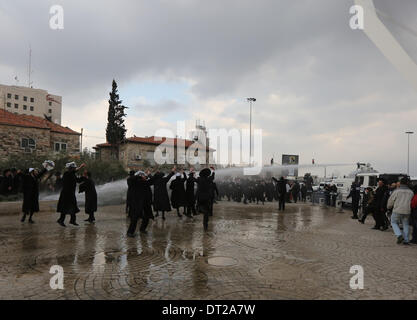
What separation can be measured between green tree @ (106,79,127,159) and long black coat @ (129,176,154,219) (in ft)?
131

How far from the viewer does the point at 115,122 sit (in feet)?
152

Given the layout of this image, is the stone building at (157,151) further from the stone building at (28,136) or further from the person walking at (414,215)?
the person walking at (414,215)

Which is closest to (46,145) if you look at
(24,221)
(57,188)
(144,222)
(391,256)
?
(57,188)

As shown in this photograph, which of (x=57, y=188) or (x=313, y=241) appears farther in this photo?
(x=57, y=188)

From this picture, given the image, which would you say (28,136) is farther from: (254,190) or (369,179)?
(369,179)

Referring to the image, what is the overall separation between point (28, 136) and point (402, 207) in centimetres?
4392

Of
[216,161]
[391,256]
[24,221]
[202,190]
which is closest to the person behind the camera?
[391,256]

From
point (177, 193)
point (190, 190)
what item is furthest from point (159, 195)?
point (190, 190)

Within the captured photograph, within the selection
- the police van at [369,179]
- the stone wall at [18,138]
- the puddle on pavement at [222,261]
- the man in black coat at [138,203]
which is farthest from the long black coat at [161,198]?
the stone wall at [18,138]

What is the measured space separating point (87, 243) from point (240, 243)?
12.8 feet

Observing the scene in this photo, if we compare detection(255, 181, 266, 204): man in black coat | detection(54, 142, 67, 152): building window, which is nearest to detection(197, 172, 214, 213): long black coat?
detection(255, 181, 266, 204): man in black coat

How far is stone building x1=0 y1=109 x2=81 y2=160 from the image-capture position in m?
37.1

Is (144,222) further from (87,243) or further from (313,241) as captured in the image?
(313,241)
